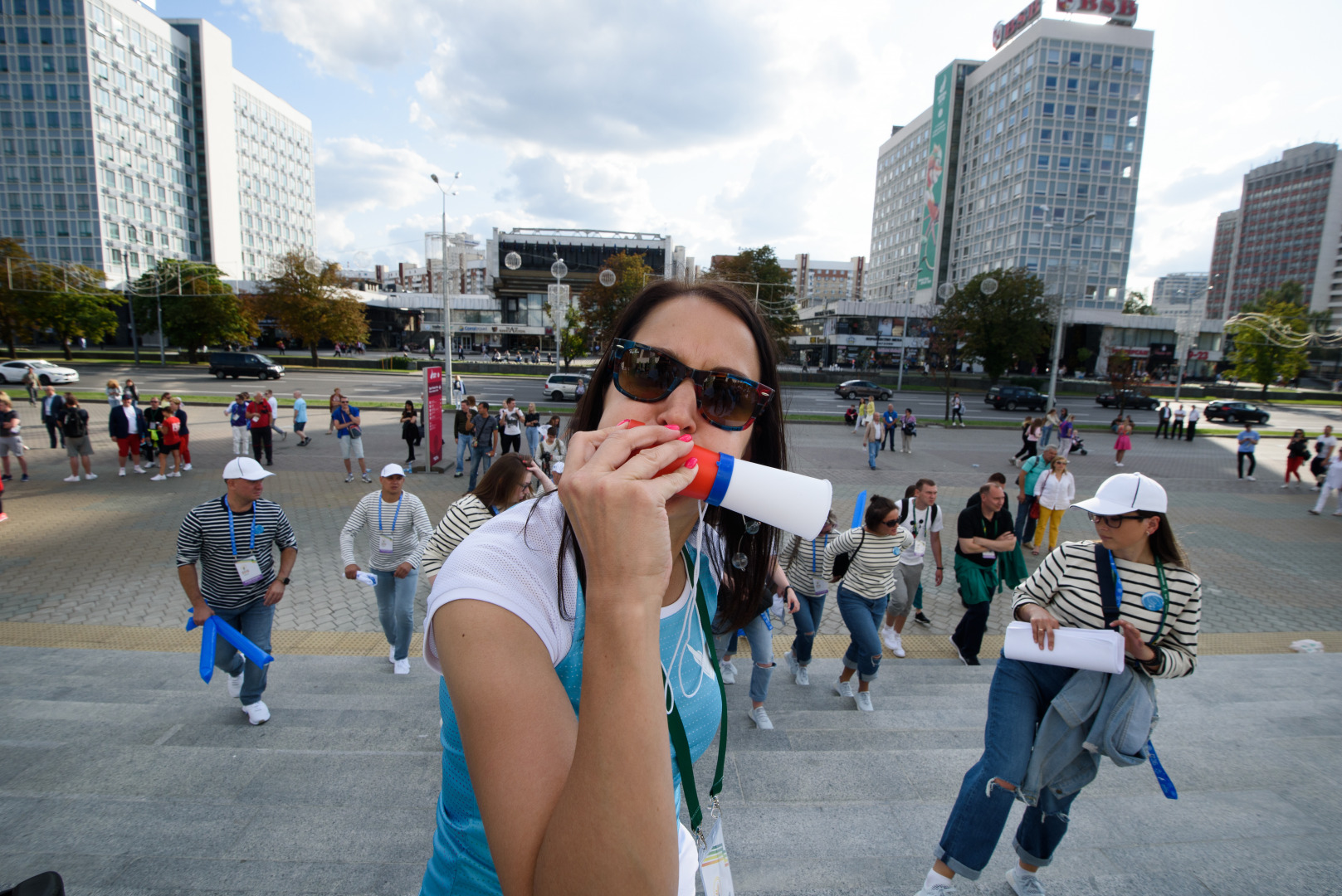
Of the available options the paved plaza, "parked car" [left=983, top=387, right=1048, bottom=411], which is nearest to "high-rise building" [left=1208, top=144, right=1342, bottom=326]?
"parked car" [left=983, top=387, right=1048, bottom=411]

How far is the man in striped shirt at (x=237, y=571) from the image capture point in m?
4.83

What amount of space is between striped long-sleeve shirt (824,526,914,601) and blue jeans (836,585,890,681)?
4.2 inches

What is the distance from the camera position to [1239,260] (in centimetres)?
11200

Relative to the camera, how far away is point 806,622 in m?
5.92

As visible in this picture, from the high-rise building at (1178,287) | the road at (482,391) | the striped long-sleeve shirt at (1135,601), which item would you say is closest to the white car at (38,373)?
the road at (482,391)

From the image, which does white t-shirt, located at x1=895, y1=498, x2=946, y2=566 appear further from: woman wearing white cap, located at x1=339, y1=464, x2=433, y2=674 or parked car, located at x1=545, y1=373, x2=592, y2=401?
parked car, located at x1=545, y1=373, x2=592, y2=401

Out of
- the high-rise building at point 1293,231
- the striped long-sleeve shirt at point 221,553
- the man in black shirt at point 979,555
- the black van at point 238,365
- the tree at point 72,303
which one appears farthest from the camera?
the high-rise building at point 1293,231

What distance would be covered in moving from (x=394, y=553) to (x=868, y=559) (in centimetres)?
470

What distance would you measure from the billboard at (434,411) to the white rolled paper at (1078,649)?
14184mm

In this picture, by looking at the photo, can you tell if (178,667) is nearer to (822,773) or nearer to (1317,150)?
(822,773)

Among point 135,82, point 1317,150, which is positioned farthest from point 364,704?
point 1317,150

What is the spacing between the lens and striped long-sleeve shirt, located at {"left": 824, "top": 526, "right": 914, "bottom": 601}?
5.75 meters

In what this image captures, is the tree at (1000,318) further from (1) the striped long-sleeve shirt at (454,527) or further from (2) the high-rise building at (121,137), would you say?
(2) the high-rise building at (121,137)

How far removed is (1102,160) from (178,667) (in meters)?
82.2
